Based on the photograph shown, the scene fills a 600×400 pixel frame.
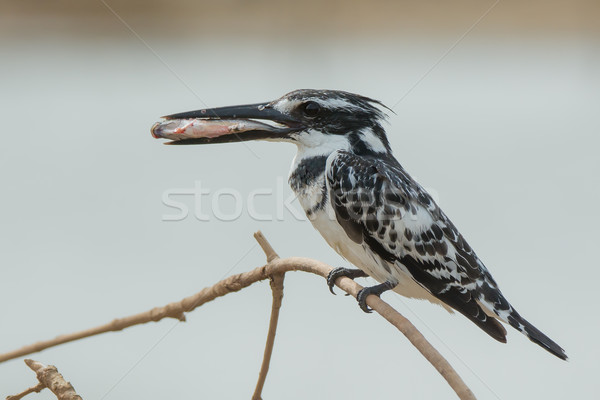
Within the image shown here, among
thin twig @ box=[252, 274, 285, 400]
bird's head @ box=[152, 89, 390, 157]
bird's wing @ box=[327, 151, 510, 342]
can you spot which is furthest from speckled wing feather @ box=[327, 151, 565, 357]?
thin twig @ box=[252, 274, 285, 400]

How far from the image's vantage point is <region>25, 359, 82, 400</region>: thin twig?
1.66 m

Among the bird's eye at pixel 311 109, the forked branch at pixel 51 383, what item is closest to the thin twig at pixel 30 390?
the forked branch at pixel 51 383

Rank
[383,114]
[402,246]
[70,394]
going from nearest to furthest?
[70,394] < [402,246] < [383,114]

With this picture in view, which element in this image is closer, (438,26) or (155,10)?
(155,10)

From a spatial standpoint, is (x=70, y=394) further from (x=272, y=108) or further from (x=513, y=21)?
(x=513, y=21)

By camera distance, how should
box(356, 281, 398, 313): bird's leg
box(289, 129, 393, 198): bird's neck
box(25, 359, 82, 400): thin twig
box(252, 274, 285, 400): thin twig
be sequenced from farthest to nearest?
box(289, 129, 393, 198): bird's neck, box(356, 281, 398, 313): bird's leg, box(252, 274, 285, 400): thin twig, box(25, 359, 82, 400): thin twig

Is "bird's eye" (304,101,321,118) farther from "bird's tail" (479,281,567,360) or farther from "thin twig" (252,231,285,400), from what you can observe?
"bird's tail" (479,281,567,360)

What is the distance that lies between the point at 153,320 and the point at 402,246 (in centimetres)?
74

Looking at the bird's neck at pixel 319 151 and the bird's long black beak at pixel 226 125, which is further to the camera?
the bird's neck at pixel 319 151

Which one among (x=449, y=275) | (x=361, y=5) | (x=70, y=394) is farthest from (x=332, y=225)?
(x=361, y=5)

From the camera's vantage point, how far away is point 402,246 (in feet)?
7.45

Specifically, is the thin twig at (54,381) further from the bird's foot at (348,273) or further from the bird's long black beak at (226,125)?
the bird's foot at (348,273)

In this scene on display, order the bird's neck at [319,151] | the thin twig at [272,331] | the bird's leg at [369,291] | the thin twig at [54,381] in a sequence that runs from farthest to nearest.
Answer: the bird's neck at [319,151] < the bird's leg at [369,291] < the thin twig at [272,331] < the thin twig at [54,381]

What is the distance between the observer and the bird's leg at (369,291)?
7.14 ft
